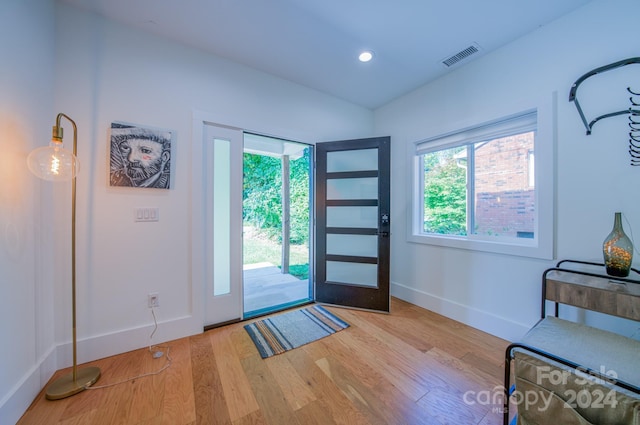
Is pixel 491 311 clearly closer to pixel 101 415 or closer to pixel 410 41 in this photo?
pixel 410 41

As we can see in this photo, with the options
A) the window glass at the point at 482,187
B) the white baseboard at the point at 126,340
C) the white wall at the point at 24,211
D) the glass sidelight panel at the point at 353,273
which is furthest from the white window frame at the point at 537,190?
the white wall at the point at 24,211

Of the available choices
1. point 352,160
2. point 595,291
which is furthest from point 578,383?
point 352,160

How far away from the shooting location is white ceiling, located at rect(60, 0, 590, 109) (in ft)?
5.49

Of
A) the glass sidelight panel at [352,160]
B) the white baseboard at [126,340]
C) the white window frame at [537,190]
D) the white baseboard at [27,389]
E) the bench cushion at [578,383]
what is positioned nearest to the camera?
the bench cushion at [578,383]

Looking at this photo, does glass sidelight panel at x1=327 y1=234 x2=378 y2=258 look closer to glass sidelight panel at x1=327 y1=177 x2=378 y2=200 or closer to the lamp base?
glass sidelight panel at x1=327 y1=177 x2=378 y2=200

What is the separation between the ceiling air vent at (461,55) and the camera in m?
2.11

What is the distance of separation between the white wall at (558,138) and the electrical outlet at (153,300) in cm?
278

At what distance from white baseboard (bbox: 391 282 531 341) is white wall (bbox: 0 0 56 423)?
10.7 feet

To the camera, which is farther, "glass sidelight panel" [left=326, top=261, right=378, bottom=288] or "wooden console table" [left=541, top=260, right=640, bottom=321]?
"glass sidelight panel" [left=326, top=261, right=378, bottom=288]

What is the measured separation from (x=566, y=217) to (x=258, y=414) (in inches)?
103

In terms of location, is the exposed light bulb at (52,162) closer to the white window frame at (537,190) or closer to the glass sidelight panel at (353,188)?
the glass sidelight panel at (353,188)

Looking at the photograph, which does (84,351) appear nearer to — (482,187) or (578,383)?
(578,383)

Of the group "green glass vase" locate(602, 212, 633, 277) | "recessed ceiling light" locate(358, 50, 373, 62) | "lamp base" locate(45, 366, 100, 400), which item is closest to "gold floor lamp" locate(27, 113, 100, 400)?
"lamp base" locate(45, 366, 100, 400)

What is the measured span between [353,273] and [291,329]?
1.01 meters
